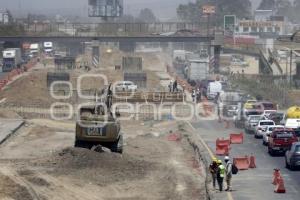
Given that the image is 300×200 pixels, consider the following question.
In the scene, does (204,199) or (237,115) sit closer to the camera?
(204,199)

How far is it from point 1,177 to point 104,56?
114 meters

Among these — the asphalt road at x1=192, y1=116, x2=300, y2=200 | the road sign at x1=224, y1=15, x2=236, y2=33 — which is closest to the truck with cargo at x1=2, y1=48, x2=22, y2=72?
the road sign at x1=224, y1=15, x2=236, y2=33

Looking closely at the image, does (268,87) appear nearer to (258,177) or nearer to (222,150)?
(222,150)

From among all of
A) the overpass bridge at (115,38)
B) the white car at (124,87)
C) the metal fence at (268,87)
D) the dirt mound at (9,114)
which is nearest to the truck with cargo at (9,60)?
the overpass bridge at (115,38)

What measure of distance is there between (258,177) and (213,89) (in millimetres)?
44128

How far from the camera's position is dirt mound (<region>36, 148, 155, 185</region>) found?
35444mm

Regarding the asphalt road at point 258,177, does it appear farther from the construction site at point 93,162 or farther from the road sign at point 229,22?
the road sign at point 229,22

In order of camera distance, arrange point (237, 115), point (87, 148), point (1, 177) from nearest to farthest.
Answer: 1. point (1, 177)
2. point (87, 148)
3. point (237, 115)

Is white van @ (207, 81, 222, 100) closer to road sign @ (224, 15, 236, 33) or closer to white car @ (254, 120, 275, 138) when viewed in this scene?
white car @ (254, 120, 275, 138)

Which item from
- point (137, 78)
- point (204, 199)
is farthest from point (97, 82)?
point (204, 199)

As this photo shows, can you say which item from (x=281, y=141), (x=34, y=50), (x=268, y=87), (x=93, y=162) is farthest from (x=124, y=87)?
(x=34, y=50)

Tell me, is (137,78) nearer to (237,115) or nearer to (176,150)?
(237,115)

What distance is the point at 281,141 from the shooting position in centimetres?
3959

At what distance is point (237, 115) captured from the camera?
5575 centimetres
